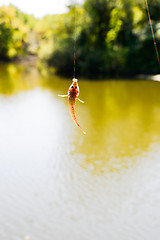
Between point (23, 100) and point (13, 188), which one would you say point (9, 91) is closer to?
point (23, 100)

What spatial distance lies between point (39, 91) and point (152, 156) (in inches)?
524

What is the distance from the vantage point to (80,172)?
9.85 meters

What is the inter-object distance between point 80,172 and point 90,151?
1692 millimetres

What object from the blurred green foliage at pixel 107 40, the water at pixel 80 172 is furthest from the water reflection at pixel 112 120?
the blurred green foliage at pixel 107 40

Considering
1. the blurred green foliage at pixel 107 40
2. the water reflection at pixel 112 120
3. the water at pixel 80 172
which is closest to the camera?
the water at pixel 80 172

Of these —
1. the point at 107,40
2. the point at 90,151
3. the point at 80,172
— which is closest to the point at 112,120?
the point at 90,151

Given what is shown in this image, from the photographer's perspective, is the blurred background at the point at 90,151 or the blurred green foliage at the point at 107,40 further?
the blurred green foliage at the point at 107,40

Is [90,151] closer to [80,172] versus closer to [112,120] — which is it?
[80,172]

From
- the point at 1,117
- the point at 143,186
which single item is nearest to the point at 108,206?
the point at 143,186

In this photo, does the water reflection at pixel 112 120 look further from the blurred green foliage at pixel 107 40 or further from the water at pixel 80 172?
the blurred green foliage at pixel 107 40

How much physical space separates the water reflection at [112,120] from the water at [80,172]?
5cm

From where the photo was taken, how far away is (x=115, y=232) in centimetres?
743

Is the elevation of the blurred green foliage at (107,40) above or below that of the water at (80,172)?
above

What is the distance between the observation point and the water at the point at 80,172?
25.2 ft
